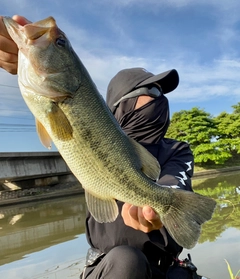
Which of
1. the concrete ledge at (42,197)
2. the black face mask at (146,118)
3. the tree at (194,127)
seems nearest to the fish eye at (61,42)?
the black face mask at (146,118)

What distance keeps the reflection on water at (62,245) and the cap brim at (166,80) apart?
2.84 meters

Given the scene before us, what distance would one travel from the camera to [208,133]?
28.7 meters

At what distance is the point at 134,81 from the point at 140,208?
4.44 feet

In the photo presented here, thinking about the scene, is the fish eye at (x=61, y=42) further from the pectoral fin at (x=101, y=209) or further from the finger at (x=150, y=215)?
the finger at (x=150, y=215)

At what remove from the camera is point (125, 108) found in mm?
2760

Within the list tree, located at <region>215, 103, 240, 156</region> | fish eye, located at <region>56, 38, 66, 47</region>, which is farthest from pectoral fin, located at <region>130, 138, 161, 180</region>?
tree, located at <region>215, 103, 240, 156</region>

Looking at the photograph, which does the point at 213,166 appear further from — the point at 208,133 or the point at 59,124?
the point at 59,124

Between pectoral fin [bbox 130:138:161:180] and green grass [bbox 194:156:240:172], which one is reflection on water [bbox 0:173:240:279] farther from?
green grass [bbox 194:156:240:172]

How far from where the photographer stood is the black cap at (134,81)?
2.70 metres

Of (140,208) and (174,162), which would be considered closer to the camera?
(140,208)

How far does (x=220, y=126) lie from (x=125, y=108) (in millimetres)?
29996

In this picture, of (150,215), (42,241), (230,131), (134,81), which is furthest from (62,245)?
(230,131)

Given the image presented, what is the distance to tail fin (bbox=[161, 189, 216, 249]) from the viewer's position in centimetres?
166

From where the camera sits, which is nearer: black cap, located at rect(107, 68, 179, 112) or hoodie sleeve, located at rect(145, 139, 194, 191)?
hoodie sleeve, located at rect(145, 139, 194, 191)
